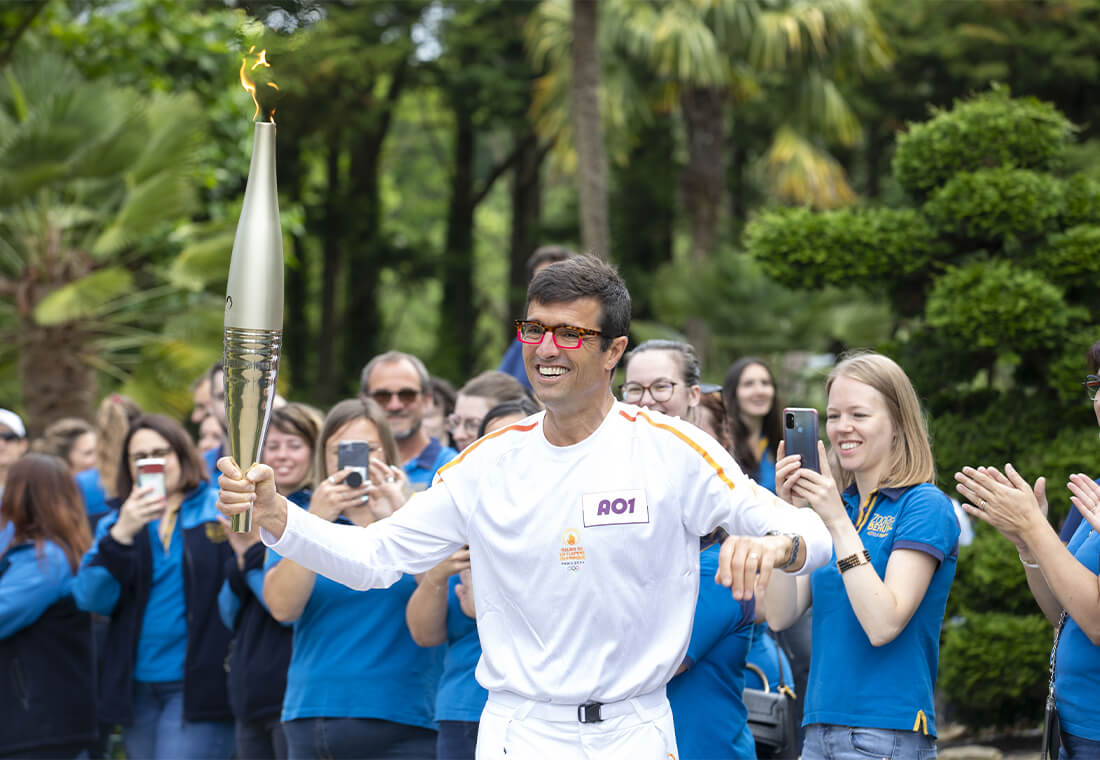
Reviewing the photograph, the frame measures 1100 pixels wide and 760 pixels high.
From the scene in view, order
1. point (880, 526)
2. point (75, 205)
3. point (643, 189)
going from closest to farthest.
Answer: point (880, 526) → point (75, 205) → point (643, 189)

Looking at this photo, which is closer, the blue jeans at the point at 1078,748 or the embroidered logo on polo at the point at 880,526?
the blue jeans at the point at 1078,748

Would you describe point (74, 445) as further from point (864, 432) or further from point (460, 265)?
point (460, 265)

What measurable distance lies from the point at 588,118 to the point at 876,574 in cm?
950

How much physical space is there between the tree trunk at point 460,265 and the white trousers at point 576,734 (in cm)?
2044

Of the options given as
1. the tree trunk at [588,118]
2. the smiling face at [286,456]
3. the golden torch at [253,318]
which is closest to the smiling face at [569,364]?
the golden torch at [253,318]

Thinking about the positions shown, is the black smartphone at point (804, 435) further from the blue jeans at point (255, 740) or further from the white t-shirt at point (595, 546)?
the blue jeans at point (255, 740)

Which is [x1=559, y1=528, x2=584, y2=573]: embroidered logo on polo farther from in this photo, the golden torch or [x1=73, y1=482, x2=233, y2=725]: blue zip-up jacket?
[x1=73, y1=482, x2=233, y2=725]: blue zip-up jacket

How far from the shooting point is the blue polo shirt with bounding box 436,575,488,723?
14.3ft

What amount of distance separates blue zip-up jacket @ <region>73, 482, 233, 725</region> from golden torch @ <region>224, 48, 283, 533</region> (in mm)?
2569

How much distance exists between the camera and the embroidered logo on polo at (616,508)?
9.94 feet

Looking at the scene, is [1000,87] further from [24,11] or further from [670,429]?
[24,11]

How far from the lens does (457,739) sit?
4414 millimetres

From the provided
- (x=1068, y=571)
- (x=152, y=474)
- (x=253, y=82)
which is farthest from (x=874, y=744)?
(x=152, y=474)

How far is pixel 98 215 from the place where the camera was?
13.0 metres
